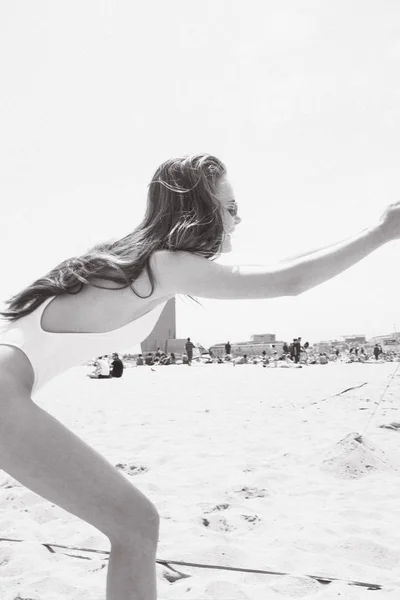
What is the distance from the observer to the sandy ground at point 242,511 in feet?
8.26

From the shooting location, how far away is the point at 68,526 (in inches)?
130

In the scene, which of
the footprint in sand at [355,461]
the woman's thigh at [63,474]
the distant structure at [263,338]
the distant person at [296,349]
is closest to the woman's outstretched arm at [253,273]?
the woman's thigh at [63,474]

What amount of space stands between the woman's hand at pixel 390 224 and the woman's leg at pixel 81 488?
3.10ft

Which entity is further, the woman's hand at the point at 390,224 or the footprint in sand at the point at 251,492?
the footprint in sand at the point at 251,492

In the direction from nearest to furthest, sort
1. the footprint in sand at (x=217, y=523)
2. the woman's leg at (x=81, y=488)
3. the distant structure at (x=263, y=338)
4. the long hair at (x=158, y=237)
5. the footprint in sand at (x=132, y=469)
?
the woman's leg at (x=81, y=488) → the long hair at (x=158, y=237) → the footprint in sand at (x=217, y=523) → the footprint in sand at (x=132, y=469) → the distant structure at (x=263, y=338)

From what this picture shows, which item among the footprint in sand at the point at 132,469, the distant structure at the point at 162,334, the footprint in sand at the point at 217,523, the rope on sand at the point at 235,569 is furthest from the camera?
the distant structure at the point at 162,334

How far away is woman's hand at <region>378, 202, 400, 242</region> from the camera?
4.75 ft

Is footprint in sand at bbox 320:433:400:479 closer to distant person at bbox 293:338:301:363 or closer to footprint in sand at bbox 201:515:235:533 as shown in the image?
footprint in sand at bbox 201:515:235:533

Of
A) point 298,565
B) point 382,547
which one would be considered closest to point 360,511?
point 382,547

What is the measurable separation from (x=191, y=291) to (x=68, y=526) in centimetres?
246

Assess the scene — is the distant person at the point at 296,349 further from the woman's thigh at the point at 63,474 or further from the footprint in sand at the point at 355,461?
the woman's thigh at the point at 63,474

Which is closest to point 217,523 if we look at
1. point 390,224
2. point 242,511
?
point 242,511

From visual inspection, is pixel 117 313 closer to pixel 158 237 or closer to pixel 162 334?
pixel 158 237

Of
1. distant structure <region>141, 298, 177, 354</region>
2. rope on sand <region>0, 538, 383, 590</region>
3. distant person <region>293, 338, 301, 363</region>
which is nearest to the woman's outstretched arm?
rope on sand <region>0, 538, 383, 590</region>
